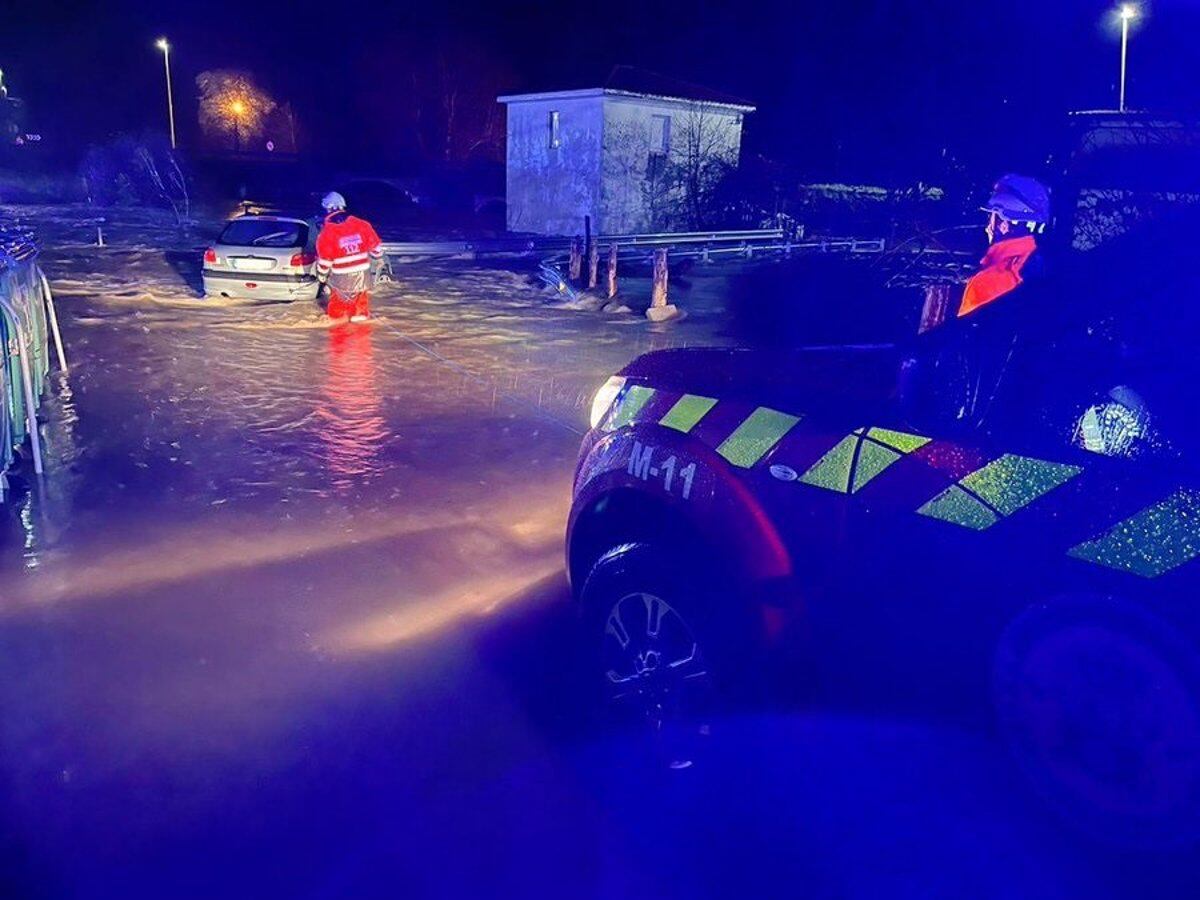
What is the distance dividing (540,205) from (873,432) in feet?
93.8

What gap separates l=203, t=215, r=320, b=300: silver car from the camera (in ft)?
48.1

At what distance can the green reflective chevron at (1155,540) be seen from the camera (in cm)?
238

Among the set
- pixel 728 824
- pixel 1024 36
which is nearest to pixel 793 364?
pixel 728 824

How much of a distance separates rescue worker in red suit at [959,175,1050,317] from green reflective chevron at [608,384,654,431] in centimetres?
199

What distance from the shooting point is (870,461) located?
2961 millimetres

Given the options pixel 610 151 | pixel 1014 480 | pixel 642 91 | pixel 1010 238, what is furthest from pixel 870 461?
pixel 642 91

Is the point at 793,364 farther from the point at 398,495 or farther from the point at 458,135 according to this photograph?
the point at 458,135

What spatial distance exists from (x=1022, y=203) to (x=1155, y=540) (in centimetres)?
319

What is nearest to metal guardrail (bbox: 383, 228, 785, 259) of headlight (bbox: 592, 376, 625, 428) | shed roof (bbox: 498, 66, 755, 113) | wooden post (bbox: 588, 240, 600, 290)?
wooden post (bbox: 588, 240, 600, 290)

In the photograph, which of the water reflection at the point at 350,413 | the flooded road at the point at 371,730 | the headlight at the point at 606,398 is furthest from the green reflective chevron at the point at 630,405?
the water reflection at the point at 350,413

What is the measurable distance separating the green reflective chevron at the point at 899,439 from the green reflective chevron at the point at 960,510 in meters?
0.16

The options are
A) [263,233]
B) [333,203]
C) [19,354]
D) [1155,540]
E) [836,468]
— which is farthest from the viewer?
[263,233]

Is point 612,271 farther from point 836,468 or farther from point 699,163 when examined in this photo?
point 699,163

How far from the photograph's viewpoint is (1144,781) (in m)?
2.58
